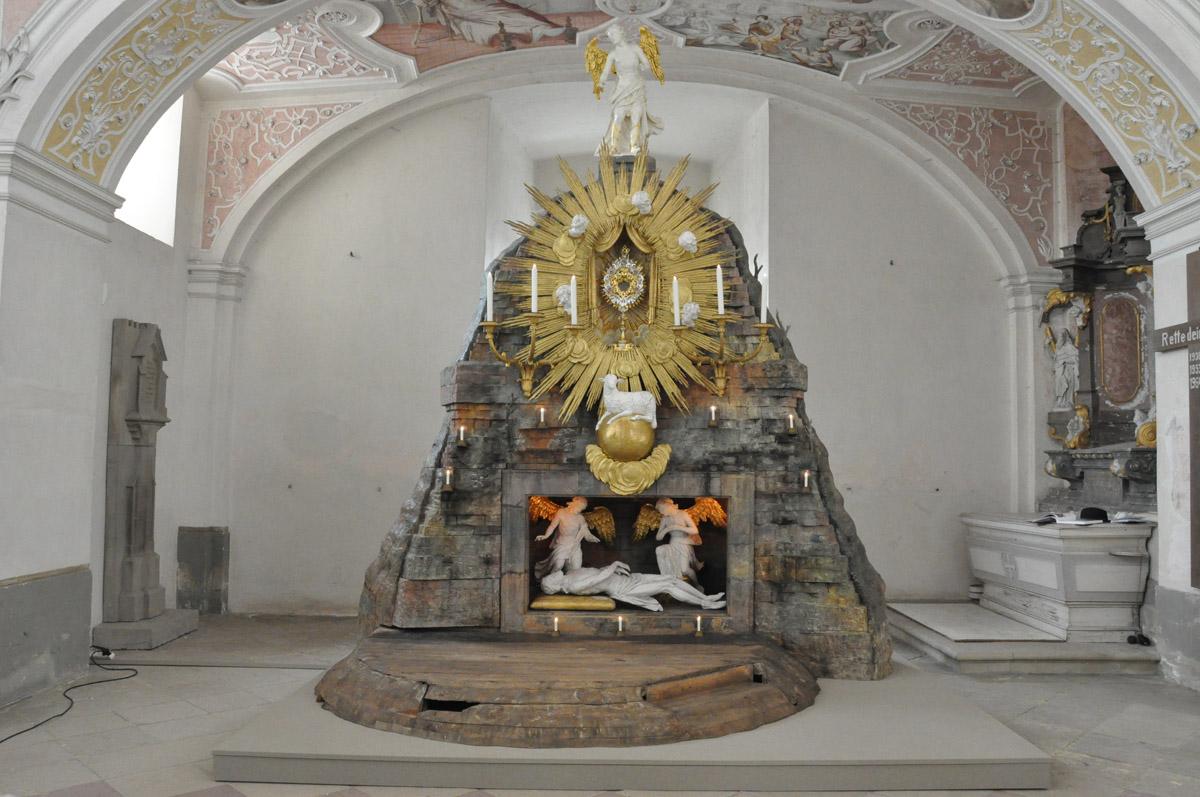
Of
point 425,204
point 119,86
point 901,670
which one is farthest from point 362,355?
point 901,670

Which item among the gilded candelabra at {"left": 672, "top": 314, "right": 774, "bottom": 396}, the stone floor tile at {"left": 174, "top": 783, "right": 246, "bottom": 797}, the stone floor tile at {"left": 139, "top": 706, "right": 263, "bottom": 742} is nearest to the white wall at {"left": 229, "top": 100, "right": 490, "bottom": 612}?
the stone floor tile at {"left": 139, "top": 706, "right": 263, "bottom": 742}

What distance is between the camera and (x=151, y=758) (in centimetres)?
A: 489

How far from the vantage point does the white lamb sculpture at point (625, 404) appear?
575cm

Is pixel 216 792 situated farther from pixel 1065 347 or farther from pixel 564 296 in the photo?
pixel 1065 347

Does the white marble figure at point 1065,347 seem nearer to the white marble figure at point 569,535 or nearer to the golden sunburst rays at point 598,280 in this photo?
the golden sunburst rays at point 598,280

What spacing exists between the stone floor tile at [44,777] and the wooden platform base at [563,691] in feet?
3.88

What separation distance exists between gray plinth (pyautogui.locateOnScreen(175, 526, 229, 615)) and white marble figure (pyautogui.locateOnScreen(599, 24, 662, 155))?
232 inches

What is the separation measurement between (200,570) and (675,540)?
5.48m

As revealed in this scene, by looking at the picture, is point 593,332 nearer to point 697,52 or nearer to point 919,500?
point 697,52

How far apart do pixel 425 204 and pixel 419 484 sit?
456 centimetres

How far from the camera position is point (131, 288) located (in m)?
8.33

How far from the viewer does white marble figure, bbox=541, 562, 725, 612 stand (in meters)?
6.06

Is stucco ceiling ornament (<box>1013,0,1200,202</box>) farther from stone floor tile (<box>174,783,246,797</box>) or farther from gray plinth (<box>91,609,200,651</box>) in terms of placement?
gray plinth (<box>91,609,200,651</box>)

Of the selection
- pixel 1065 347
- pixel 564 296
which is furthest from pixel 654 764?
pixel 1065 347
